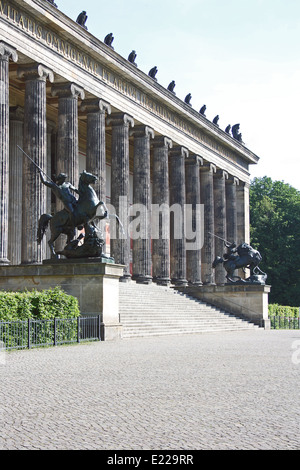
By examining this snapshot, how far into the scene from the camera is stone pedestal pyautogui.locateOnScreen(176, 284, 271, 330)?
44.9 metres

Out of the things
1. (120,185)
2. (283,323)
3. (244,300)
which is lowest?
(283,323)

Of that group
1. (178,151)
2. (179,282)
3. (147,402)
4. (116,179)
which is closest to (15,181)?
(116,179)

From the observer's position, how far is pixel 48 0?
35688mm

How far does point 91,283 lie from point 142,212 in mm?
19628

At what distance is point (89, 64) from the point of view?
40.8 m

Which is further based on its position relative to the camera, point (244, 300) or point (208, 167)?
point (208, 167)

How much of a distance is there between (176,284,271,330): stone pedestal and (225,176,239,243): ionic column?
17.6 m

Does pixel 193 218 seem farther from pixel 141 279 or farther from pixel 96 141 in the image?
pixel 96 141

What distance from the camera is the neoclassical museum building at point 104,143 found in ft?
114

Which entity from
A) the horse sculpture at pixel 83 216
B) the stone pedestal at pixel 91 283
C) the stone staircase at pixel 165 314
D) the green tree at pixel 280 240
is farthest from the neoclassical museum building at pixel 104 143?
the green tree at pixel 280 240

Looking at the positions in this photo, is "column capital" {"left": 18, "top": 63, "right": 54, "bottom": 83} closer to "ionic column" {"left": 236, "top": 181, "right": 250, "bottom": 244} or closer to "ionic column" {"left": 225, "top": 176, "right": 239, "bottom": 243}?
"ionic column" {"left": 225, "top": 176, "right": 239, "bottom": 243}

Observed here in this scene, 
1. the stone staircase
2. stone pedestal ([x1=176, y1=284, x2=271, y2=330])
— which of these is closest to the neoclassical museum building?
the stone staircase

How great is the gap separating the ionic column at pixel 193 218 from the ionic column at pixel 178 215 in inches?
82.6

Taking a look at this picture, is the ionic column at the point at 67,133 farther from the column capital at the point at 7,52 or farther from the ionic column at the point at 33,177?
the column capital at the point at 7,52
